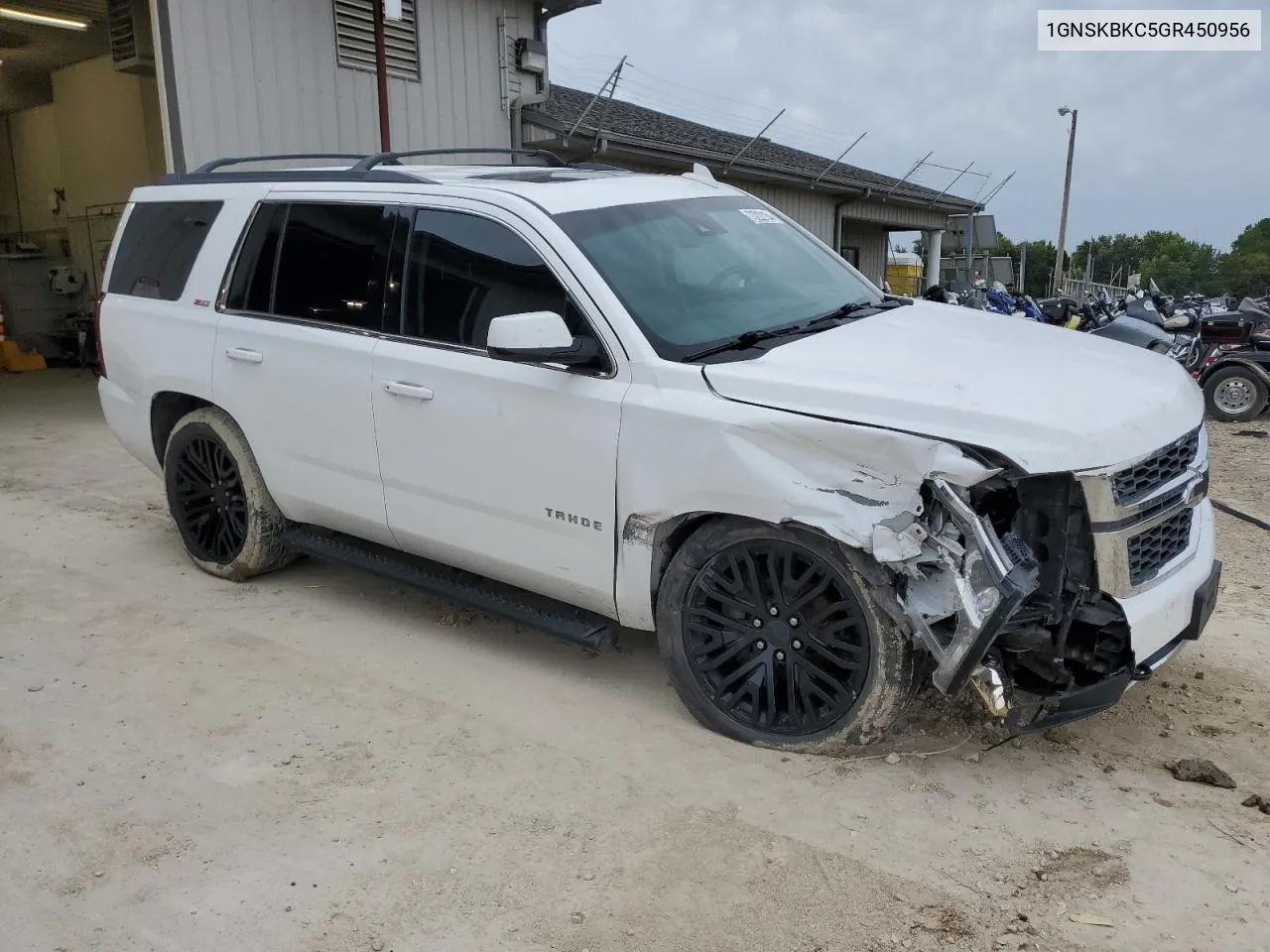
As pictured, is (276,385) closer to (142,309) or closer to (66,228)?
(142,309)

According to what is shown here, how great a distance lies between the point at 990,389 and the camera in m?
3.07

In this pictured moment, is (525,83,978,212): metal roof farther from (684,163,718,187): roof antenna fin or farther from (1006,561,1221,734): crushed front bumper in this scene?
(1006,561,1221,734): crushed front bumper

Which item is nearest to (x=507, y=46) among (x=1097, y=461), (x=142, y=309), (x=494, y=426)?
(x=142, y=309)

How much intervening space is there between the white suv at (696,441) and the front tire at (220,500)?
3 centimetres

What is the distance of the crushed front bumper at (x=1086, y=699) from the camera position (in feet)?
10.1

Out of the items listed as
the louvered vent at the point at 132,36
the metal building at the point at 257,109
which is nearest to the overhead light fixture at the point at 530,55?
the metal building at the point at 257,109

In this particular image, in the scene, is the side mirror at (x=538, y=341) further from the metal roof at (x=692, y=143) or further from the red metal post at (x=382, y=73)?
the metal roof at (x=692, y=143)

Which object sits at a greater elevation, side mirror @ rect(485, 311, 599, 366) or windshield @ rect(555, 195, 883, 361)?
windshield @ rect(555, 195, 883, 361)

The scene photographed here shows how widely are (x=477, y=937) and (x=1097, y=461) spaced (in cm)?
215

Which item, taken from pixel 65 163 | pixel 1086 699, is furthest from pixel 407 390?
A: pixel 65 163

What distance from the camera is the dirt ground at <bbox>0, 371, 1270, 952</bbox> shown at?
264cm

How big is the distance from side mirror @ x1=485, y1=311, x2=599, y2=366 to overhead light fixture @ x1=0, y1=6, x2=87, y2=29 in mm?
12941

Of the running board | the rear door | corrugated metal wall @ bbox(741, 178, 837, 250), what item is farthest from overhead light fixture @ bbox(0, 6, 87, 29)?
the running board

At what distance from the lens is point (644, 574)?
3.59m
